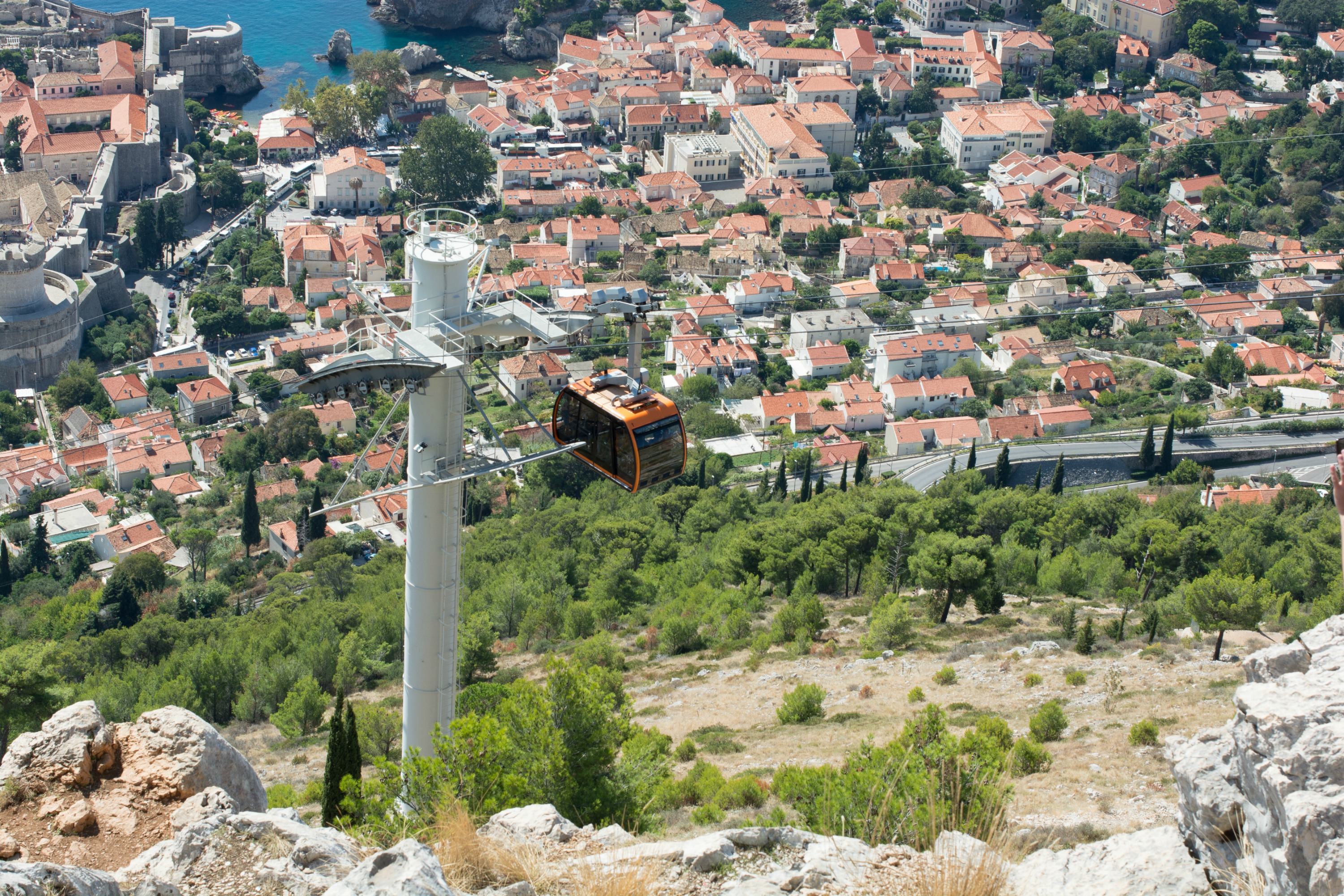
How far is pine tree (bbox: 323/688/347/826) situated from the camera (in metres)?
10.2

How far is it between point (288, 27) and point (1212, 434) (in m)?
53.8

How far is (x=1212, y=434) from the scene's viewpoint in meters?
38.0

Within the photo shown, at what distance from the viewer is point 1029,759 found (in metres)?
11.5

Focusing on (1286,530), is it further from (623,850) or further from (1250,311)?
(1250,311)

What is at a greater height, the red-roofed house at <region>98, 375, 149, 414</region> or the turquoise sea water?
the turquoise sea water

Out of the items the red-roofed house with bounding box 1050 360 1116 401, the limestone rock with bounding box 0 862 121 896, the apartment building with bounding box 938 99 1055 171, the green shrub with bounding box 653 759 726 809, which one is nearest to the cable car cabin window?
the green shrub with bounding box 653 759 726 809

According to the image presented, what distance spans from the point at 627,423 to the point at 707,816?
3238mm

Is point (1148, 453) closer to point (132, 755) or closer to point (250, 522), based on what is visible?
point (250, 522)

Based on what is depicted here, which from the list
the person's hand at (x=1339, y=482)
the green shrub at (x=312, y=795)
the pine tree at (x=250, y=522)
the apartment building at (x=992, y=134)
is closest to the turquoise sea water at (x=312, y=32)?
the apartment building at (x=992, y=134)

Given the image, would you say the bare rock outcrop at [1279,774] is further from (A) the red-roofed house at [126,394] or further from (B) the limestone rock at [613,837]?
(A) the red-roofed house at [126,394]

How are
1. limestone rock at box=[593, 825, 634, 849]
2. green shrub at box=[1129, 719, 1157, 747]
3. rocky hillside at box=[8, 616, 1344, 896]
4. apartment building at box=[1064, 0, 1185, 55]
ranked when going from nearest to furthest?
rocky hillside at box=[8, 616, 1344, 896] < limestone rock at box=[593, 825, 634, 849] < green shrub at box=[1129, 719, 1157, 747] < apartment building at box=[1064, 0, 1185, 55]

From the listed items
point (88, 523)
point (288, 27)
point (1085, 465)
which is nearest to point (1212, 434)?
point (1085, 465)

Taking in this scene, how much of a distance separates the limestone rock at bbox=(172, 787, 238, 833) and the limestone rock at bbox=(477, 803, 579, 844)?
148cm

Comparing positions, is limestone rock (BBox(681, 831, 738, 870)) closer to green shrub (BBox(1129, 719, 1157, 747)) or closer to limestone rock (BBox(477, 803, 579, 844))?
limestone rock (BBox(477, 803, 579, 844))
